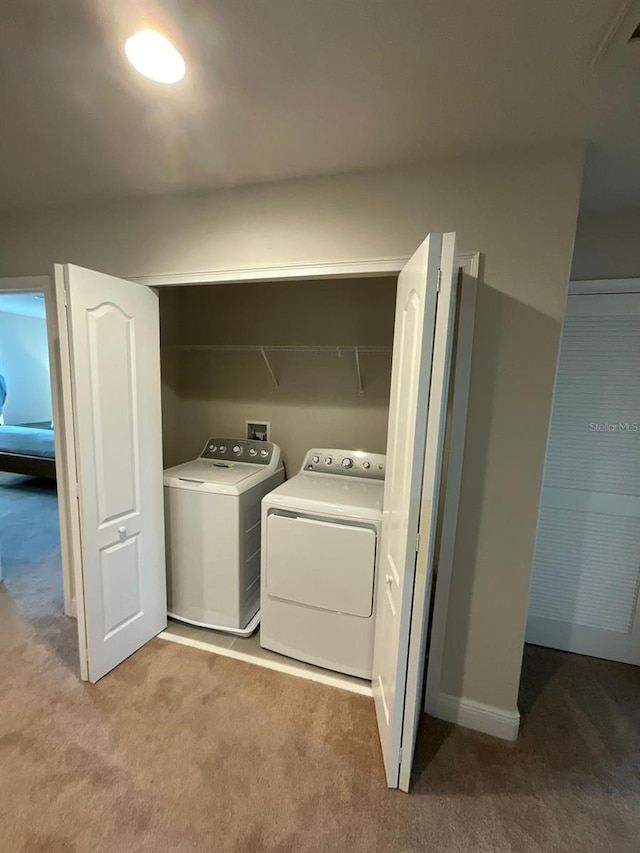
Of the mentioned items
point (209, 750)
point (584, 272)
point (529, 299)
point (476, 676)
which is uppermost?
point (584, 272)

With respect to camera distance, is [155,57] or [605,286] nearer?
[155,57]

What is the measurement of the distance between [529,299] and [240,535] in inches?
71.3

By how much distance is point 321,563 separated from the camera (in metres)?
1.97

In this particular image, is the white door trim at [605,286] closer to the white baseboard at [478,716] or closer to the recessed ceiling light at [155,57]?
the recessed ceiling light at [155,57]

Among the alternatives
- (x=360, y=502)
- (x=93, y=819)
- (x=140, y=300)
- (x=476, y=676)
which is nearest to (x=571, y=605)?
(x=476, y=676)

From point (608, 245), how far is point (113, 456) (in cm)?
266

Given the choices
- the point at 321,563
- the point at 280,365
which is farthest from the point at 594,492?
the point at 280,365

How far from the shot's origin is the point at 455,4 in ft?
2.93

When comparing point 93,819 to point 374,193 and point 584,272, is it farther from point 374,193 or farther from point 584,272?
point 584,272

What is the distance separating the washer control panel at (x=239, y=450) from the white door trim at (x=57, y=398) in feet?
2.79

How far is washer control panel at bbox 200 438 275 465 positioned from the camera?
2.68 meters

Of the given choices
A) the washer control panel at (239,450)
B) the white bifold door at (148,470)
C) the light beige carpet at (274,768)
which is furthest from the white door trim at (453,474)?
the washer control panel at (239,450)

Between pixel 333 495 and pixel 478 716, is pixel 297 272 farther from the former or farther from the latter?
pixel 478 716

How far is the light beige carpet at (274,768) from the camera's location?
1.31 metres
